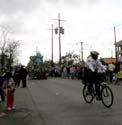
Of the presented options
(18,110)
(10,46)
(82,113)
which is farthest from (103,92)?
(10,46)

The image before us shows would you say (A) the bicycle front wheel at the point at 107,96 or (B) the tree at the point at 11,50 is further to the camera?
(B) the tree at the point at 11,50

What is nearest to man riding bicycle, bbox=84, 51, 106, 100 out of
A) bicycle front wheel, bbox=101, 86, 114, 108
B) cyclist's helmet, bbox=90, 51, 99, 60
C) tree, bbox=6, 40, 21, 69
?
cyclist's helmet, bbox=90, 51, 99, 60

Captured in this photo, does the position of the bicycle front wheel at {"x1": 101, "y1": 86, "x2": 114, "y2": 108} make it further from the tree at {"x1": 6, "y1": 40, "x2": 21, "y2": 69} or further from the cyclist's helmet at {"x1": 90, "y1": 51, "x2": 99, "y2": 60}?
the tree at {"x1": 6, "y1": 40, "x2": 21, "y2": 69}

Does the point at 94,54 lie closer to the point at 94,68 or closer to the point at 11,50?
the point at 94,68

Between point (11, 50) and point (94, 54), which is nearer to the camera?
point (94, 54)

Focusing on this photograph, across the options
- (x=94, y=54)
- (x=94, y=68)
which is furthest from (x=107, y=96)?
(x=94, y=54)

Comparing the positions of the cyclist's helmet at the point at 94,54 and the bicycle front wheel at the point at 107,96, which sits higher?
the cyclist's helmet at the point at 94,54

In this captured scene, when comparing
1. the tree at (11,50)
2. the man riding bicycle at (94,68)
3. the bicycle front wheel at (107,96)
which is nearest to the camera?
the bicycle front wheel at (107,96)

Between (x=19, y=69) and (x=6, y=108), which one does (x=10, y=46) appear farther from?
(x=6, y=108)

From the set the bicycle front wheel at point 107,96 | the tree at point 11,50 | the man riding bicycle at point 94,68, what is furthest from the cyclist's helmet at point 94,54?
the tree at point 11,50

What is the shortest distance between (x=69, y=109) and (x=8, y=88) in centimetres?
223

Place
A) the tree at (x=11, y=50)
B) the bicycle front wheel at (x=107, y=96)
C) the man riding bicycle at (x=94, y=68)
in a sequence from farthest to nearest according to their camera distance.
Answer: the tree at (x=11, y=50), the man riding bicycle at (x=94, y=68), the bicycle front wheel at (x=107, y=96)

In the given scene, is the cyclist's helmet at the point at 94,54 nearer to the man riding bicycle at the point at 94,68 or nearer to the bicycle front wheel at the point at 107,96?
the man riding bicycle at the point at 94,68

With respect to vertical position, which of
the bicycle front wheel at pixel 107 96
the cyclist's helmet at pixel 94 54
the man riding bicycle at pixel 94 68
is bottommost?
the bicycle front wheel at pixel 107 96
